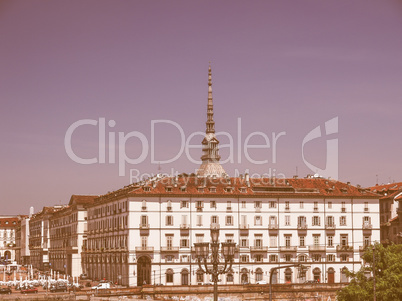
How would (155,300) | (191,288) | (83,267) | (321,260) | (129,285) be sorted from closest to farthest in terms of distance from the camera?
1. (155,300)
2. (191,288)
3. (129,285)
4. (321,260)
5. (83,267)

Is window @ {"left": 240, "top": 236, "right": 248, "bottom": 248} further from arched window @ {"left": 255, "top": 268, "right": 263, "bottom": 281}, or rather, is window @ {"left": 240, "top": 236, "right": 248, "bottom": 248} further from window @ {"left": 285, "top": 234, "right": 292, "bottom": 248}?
window @ {"left": 285, "top": 234, "right": 292, "bottom": 248}

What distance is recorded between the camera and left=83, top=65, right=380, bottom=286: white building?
115875 millimetres

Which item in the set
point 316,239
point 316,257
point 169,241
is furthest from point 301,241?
point 169,241

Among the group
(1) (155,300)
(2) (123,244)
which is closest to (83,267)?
(2) (123,244)

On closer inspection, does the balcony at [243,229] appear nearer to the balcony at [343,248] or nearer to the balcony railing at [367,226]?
the balcony at [343,248]

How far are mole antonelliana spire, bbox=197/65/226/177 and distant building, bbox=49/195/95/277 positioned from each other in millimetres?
36090

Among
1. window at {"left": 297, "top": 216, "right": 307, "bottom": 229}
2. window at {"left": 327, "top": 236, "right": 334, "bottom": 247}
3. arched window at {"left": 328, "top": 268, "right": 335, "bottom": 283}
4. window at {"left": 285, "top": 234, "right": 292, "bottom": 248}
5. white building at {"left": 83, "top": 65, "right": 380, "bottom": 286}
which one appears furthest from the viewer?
window at {"left": 327, "top": 236, "right": 334, "bottom": 247}

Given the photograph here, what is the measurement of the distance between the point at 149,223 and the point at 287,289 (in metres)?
22.2

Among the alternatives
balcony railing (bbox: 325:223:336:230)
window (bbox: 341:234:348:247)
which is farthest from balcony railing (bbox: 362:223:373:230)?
balcony railing (bbox: 325:223:336:230)

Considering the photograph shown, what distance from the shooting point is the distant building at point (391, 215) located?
130 meters

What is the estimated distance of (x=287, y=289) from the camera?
350ft

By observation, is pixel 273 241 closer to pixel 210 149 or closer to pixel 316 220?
pixel 316 220

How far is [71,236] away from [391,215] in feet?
195

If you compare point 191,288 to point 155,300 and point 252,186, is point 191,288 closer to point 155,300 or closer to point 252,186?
point 155,300
